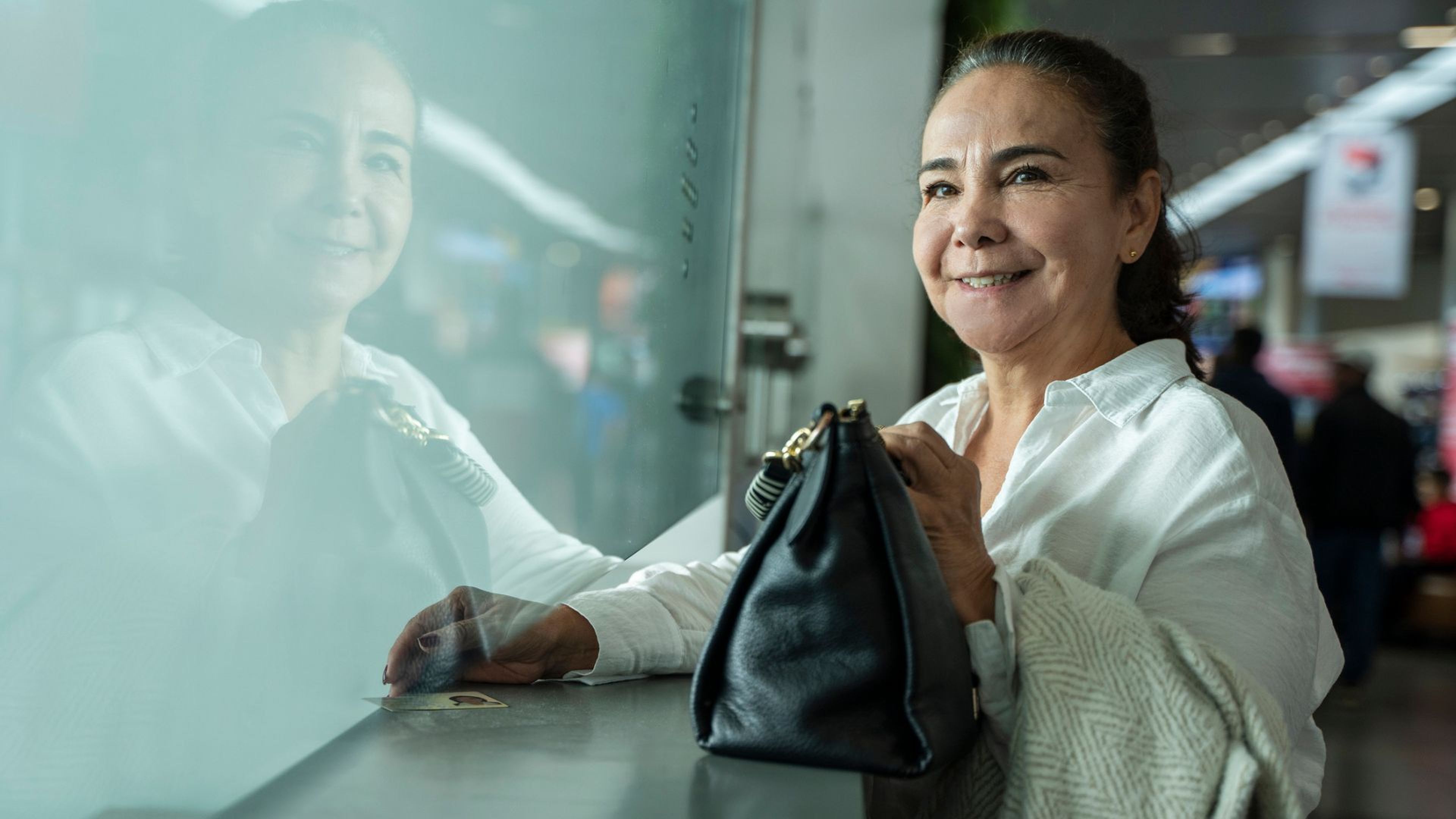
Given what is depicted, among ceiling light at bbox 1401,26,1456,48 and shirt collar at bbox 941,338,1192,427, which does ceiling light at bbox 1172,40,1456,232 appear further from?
shirt collar at bbox 941,338,1192,427

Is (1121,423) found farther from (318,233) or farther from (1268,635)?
(318,233)

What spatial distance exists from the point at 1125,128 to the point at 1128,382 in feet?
1.09

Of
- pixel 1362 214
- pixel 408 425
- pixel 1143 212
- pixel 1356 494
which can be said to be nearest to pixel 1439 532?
pixel 1356 494

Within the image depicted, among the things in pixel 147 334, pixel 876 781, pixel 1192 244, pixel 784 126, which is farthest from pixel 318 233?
pixel 784 126

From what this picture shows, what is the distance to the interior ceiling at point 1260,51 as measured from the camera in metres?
5.93

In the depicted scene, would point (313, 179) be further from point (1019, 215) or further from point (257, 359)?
point (1019, 215)

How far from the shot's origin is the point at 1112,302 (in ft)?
4.66

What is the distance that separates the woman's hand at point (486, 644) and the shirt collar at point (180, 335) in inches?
13.7

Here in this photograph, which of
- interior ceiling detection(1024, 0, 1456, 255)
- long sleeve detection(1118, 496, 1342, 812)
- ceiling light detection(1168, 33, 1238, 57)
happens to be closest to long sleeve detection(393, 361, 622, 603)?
long sleeve detection(1118, 496, 1342, 812)

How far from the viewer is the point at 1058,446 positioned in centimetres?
Result: 124

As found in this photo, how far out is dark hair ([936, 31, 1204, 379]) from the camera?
1.34m

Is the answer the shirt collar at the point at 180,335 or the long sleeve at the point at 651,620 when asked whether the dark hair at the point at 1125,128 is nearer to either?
the long sleeve at the point at 651,620

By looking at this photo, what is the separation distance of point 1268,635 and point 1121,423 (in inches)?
11.3

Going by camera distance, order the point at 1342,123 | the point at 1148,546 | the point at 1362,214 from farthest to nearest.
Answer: the point at 1342,123, the point at 1362,214, the point at 1148,546
